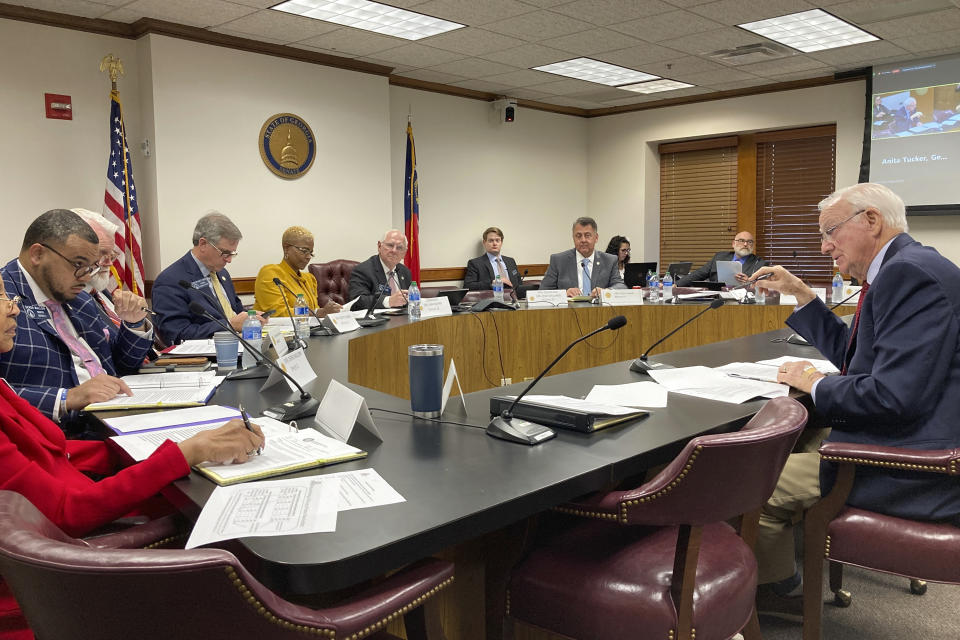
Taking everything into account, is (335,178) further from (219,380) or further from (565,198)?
(219,380)

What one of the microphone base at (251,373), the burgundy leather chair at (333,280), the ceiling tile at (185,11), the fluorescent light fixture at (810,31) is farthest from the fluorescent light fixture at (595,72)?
the microphone base at (251,373)

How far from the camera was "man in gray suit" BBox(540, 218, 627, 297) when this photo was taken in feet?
18.5

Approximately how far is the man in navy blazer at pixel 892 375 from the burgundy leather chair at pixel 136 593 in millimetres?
1509

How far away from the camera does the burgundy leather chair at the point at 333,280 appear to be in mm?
6023

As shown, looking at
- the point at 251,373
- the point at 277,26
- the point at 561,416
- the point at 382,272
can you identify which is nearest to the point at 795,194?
the point at 382,272

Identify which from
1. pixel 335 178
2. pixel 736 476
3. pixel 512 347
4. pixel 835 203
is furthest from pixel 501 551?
pixel 335 178

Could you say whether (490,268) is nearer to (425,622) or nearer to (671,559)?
(671,559)

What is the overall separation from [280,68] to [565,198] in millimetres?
4104

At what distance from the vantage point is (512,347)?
4.84 m

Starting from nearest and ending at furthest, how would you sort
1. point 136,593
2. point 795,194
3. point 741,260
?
point 136,593 → point 741,260 → point 795,194

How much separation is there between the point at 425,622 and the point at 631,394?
1039 millimetres

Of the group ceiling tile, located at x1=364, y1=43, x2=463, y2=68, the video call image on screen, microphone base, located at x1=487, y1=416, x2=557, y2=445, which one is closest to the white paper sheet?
microphone base, located at x1=487, y1=416, x2=557, y2=445

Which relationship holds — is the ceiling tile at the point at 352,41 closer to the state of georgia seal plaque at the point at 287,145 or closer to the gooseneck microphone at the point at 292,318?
the state of georgia seal plaque at the point at 287,145

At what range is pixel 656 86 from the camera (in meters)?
7.64
